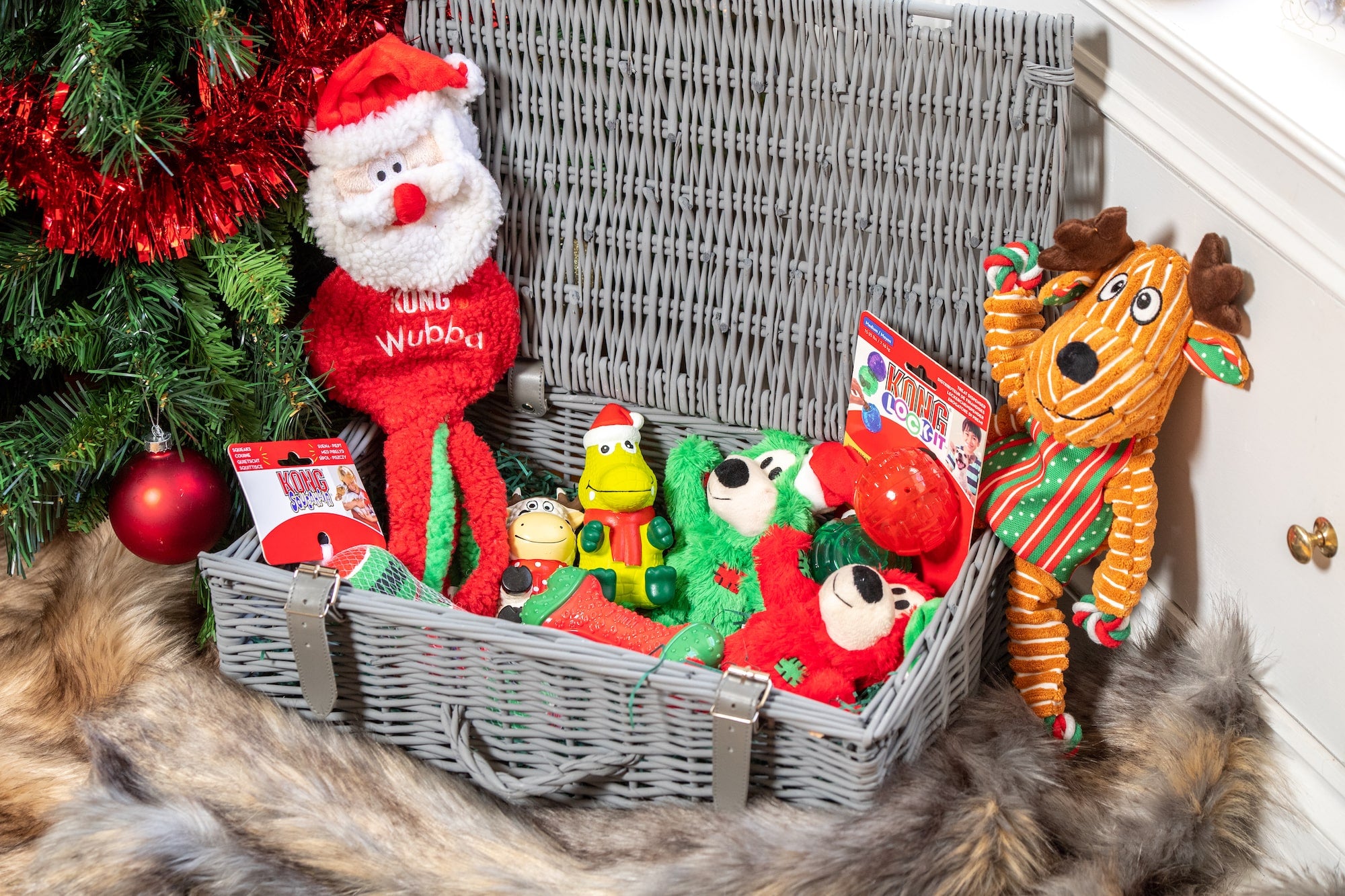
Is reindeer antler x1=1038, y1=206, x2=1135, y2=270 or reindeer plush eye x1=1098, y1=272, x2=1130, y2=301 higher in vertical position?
reindeer antler x1=1038, y1=206, x2=1135, y2=270

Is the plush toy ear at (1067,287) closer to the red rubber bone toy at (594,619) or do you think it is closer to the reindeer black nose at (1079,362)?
the reindeer black nose at (1079,362)

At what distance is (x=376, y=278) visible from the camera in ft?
3.53

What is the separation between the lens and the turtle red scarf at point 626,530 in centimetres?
112

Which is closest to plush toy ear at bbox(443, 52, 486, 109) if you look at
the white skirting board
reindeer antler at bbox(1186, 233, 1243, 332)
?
the white skirting board

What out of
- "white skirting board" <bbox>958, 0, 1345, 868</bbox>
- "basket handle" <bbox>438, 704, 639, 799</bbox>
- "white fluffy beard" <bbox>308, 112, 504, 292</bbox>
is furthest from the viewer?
"white fluffy beard" <bbox>308, 112, 504, 292</bbox>

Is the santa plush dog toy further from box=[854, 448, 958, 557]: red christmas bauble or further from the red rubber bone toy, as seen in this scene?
box=[854, 448, 958, 557]: red christmas bauble

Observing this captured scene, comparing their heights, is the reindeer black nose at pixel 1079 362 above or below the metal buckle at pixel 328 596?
above

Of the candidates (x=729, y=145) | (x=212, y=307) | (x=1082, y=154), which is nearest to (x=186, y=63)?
(x=212, y=307)

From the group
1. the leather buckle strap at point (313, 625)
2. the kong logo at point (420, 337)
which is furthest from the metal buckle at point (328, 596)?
the kong logo at point (420, 337)

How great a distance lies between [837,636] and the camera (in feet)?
3.15

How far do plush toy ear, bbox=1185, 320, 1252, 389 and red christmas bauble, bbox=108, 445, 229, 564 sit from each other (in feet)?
2.66

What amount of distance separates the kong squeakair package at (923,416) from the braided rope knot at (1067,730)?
0.14m

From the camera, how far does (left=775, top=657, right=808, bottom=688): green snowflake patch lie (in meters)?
0.96

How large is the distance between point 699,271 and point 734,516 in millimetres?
231
